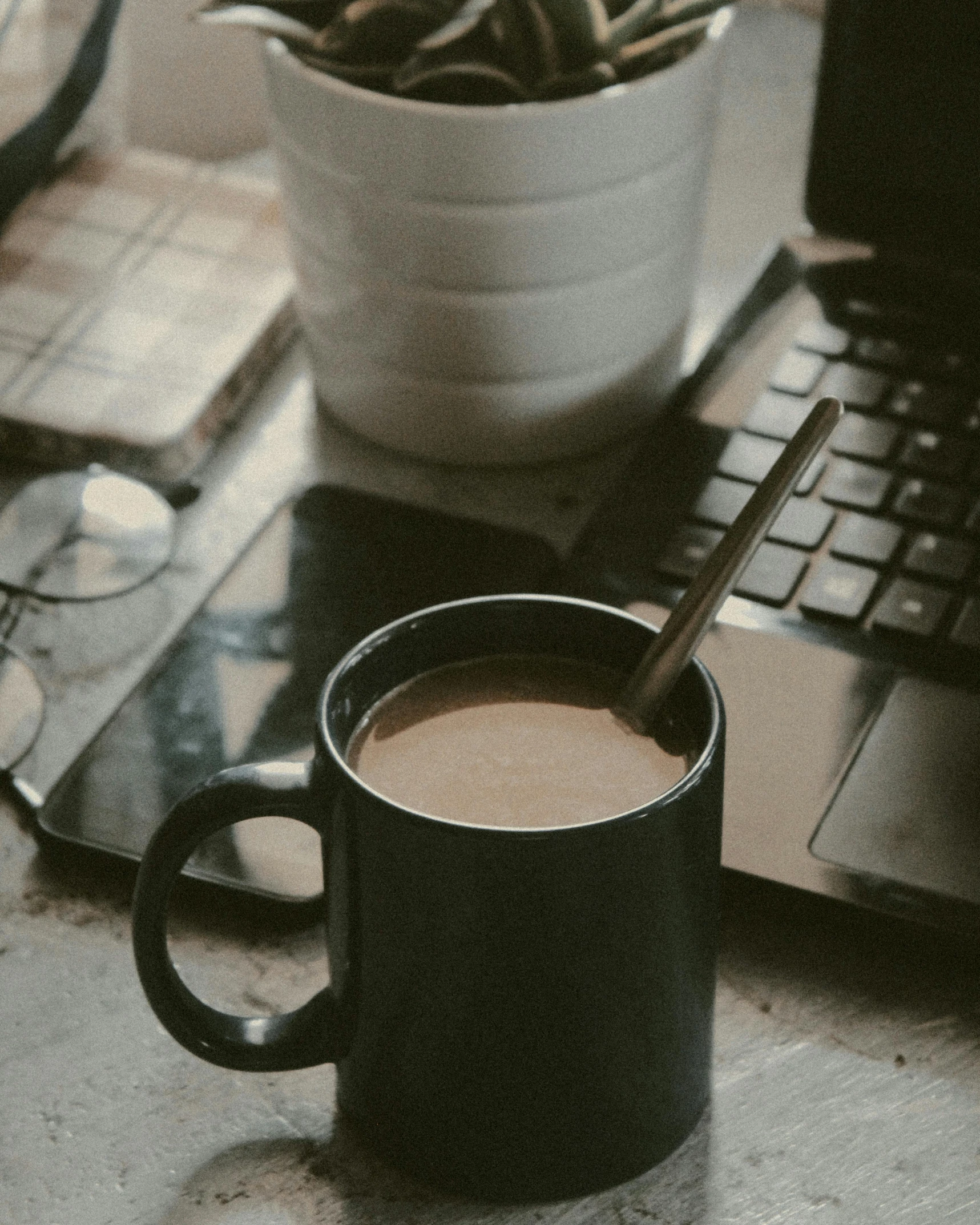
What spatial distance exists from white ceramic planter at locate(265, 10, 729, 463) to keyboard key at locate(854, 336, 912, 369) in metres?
0.07

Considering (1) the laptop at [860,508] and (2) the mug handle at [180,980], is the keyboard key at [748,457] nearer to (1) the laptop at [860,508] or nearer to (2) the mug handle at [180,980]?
(1) the laptop at [860,508]

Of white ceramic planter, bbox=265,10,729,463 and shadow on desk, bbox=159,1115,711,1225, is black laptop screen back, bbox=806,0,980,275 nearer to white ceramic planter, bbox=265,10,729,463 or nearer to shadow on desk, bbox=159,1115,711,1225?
white ceramic planter, bbox=265,10,729,463

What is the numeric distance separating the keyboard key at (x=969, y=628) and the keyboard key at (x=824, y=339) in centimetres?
14

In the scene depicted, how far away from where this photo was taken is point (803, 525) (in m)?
0.50

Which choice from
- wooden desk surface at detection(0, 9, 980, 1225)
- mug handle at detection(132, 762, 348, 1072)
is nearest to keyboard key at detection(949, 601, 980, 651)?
wooden desk surface at detection(0, 9, 980, 1225)

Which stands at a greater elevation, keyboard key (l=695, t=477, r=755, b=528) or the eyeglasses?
keyboard key (l=695, t=477, r=755, b=528)

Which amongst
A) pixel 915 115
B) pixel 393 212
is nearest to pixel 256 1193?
pixel 393 212

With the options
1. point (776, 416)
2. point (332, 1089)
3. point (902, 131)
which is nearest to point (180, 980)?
point (332, 1089)

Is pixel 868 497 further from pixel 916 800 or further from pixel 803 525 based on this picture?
pixel 916 800

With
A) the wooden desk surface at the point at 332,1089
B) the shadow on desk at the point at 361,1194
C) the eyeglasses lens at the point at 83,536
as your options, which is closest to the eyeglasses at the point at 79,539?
the eyeglasses lens at the point at 83,536

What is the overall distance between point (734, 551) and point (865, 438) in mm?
232

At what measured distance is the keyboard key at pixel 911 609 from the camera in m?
0.47

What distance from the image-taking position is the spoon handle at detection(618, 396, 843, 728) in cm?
32

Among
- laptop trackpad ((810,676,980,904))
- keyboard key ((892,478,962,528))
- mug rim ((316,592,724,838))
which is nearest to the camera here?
mug rim ((316,592,724,838))
